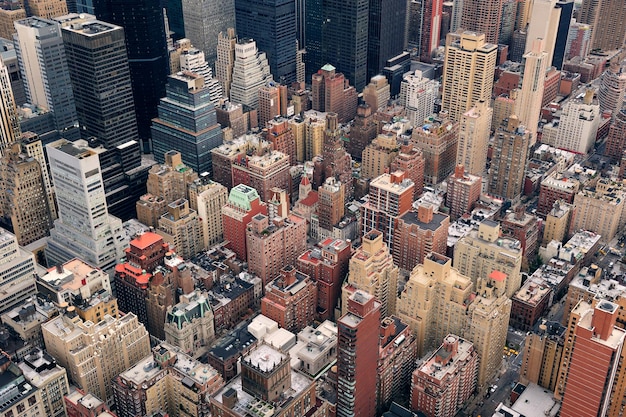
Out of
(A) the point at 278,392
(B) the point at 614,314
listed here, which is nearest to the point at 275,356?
(A) the point at 278,392

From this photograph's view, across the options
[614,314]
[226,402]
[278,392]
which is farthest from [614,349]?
[226,402]

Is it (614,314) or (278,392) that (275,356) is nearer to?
(278,392)

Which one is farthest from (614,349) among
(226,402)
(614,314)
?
(226,402)

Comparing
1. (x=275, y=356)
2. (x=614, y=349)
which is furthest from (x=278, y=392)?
(x=614, y=349)

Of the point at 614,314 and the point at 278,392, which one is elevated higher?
the point at 614,314

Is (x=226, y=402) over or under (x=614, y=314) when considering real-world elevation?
under

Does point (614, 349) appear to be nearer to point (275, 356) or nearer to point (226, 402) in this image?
point (275, 356)

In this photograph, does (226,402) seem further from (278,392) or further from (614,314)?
(614,314)
